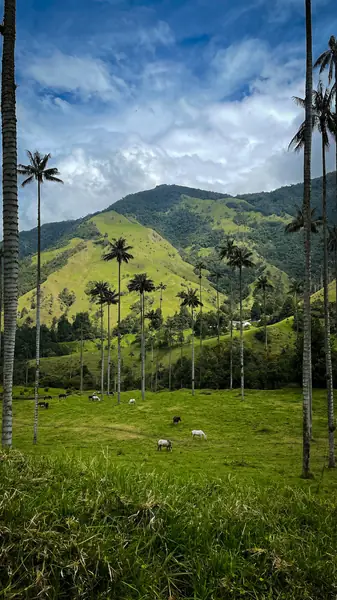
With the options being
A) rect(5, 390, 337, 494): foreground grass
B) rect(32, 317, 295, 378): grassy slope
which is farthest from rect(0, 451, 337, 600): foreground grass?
rect(32, 317, 295, 378): grassy slope

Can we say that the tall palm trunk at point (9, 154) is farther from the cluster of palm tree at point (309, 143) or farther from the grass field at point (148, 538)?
the cluster of palm tree at point (309, 143)

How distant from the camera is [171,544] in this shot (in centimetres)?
626

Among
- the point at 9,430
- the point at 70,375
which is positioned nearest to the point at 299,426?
the point at 9,430

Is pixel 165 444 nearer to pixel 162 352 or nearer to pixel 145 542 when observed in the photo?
pixel 145 542

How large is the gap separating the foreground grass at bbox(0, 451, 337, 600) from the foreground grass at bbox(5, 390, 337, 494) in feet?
24.7

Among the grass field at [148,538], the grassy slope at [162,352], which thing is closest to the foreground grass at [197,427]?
the grass field at [148,538]

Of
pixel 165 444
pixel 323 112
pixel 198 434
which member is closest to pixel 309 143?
pixel 323 112

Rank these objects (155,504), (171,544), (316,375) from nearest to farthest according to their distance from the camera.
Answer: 1. (171,544)
2. (155,504)
3. (316,375)

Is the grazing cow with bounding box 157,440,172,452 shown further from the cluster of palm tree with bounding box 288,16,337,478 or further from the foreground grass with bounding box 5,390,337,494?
the cluster of palm tree with bounding box 288,16,337,478

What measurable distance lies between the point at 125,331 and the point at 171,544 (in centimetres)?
18586

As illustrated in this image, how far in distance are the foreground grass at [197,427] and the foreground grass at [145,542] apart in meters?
7.53

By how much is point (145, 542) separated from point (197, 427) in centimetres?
4313

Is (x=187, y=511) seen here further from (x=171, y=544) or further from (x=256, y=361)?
(x=256, y=361)

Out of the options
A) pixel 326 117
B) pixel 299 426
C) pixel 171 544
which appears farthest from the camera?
pixel 299 426
